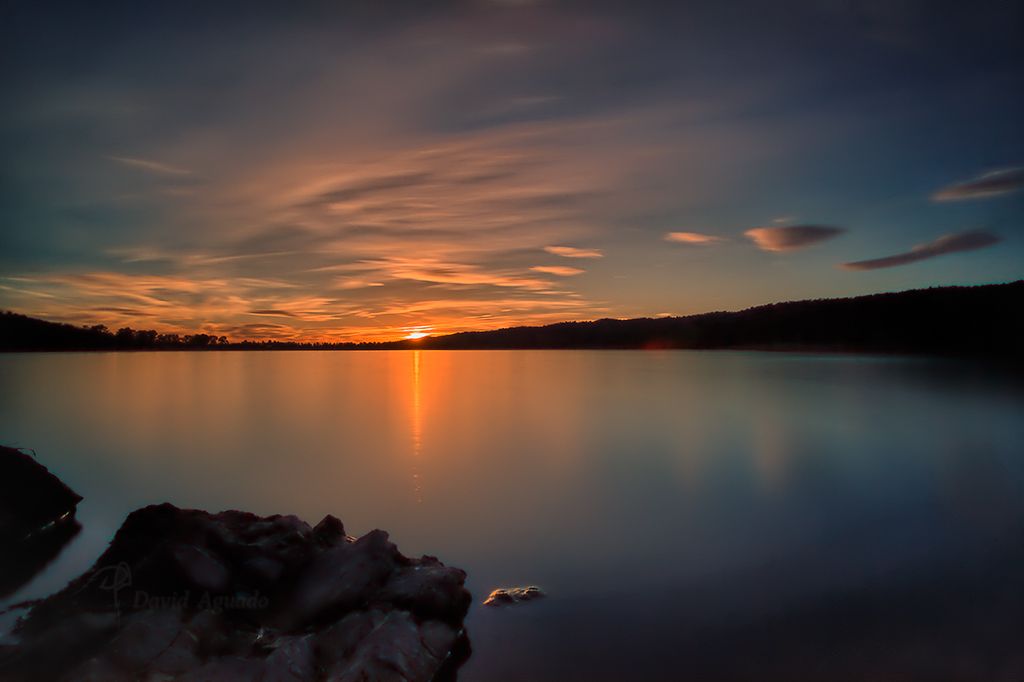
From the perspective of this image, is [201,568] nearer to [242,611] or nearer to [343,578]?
[242,611]

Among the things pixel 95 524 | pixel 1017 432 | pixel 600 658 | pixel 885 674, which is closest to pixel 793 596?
pixel 885 674

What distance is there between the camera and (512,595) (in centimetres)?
725

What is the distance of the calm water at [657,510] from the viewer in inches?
244

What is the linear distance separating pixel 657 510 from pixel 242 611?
29.5ft

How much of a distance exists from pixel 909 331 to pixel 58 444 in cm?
11804

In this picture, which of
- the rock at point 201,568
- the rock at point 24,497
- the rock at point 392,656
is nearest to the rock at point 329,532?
the rock at point 201,568

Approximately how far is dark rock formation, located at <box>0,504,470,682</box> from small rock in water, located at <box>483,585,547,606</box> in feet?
1.75

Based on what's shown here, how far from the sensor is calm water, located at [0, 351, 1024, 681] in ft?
20.3

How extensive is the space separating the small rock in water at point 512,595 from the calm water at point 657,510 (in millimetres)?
265

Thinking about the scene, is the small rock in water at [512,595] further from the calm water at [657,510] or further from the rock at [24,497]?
the rock at [24,497]

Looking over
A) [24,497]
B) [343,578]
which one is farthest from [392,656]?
[24,497]

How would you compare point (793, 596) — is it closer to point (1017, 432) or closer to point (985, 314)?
point (1017, 432)

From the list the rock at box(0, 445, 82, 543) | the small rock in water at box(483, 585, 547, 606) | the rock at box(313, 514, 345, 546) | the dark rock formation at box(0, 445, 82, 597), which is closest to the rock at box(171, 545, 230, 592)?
the rock at box(313, 514, 345, 546)

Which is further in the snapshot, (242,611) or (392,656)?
(242,611)
